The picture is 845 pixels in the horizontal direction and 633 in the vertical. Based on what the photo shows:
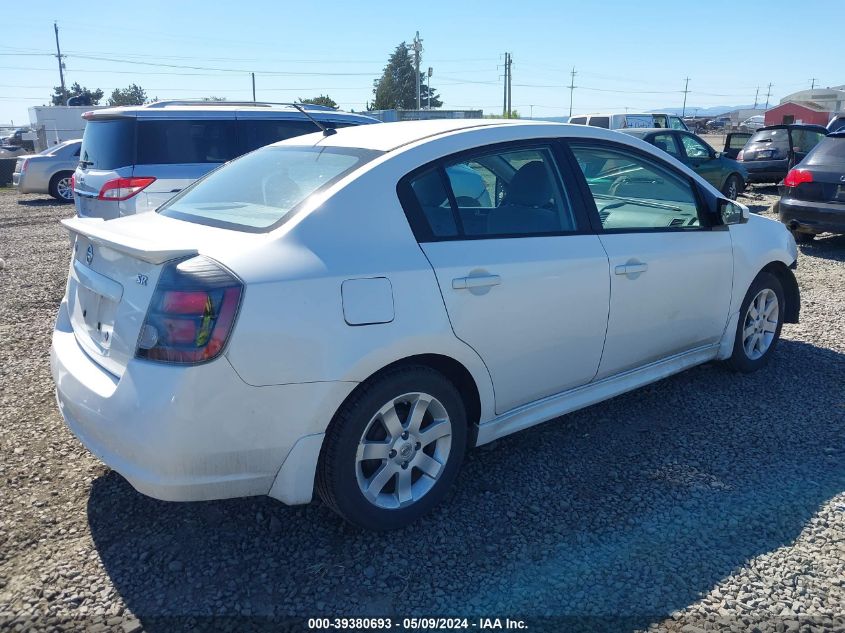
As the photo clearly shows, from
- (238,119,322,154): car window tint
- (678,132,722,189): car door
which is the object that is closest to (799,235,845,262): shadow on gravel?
(678,132,722,189): car door

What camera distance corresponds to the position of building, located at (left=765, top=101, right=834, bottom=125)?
5216 centimetres

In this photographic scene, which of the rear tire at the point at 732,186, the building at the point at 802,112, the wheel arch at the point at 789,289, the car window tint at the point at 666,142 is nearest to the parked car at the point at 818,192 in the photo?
the car window tint at the point at 666,142

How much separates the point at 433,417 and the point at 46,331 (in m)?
4.29

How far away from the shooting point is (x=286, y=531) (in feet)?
9.81

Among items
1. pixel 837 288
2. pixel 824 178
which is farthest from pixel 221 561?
pixel 824 178

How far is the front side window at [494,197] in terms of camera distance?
3.01m

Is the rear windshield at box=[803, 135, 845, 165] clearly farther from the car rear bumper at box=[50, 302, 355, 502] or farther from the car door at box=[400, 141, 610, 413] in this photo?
the car rear bumper at box=[50, 302, 355, 502]

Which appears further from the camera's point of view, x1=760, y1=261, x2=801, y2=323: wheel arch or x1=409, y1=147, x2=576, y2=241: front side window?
x1=760, y1=261, x2=801, y2=323: wheel arch

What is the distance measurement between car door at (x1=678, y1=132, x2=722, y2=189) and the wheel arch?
30.6 feet

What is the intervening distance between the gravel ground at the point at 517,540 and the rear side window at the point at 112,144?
150 inches

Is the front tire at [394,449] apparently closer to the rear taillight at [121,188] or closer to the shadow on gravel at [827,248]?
the rear taillight at [121,188]

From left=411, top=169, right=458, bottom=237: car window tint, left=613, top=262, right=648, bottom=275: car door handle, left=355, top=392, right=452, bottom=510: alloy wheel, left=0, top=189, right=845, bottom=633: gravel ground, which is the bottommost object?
left=0, top=189, right=845, bottom=633: gravel ground

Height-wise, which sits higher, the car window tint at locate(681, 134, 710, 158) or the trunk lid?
the car window tint at locate(681, 134, 710, 158)

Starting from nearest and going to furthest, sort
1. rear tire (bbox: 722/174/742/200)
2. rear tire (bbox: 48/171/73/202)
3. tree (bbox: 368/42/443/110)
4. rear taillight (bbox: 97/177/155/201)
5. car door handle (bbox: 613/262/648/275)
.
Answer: car door handle (bbox: 613/262/648/275) → rear taillight (bbox: 97/177/155/201) → rear tire (bbox: 722/174/742/200) → rear tire (bbox: 48/171/73/202) → tree (bbox: 368/42/443/110)
